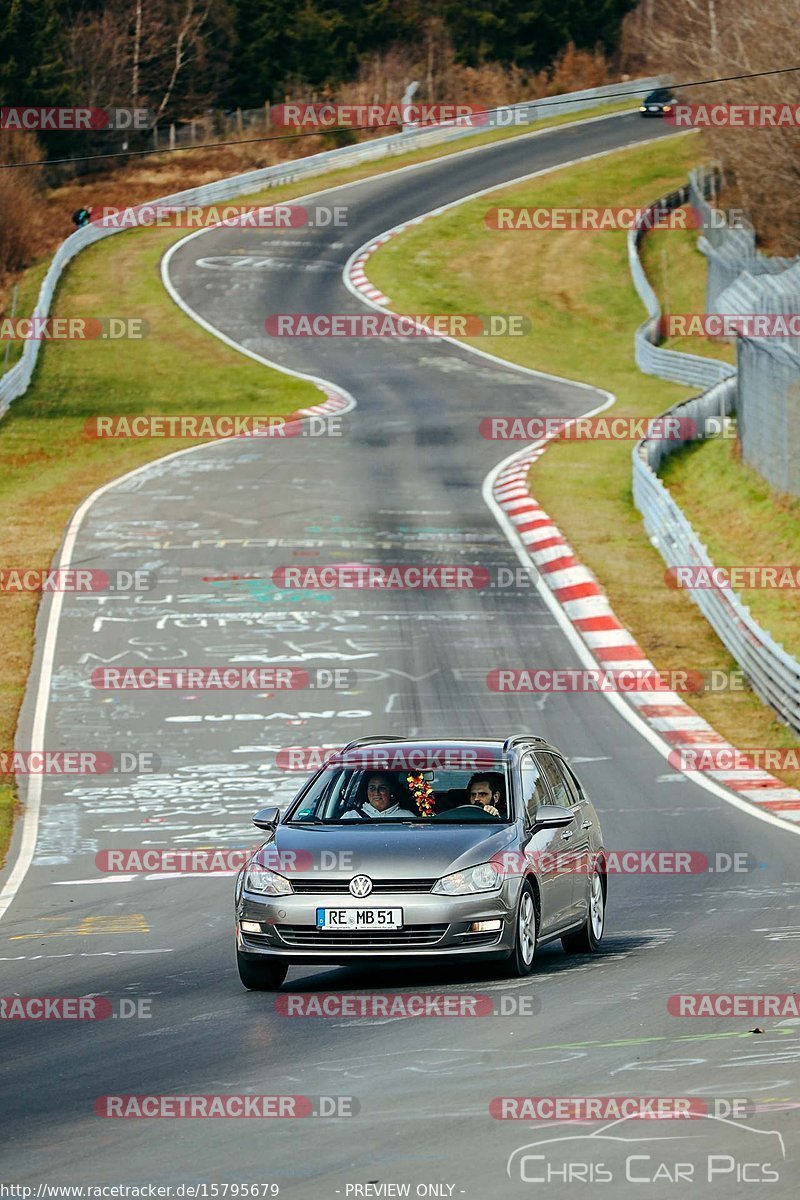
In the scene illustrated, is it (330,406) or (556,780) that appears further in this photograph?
(330,406)

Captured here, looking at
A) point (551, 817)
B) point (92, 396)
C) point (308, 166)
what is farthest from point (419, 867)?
point (308, 166)

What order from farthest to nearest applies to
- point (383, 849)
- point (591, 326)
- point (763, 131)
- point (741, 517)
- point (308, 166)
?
point (308, 166), point (763, 131), point (591, 326), point (741, 517), point (383, 849)

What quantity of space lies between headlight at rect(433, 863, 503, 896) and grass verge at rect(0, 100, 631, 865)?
985 centimetres

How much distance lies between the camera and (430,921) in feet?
33.9

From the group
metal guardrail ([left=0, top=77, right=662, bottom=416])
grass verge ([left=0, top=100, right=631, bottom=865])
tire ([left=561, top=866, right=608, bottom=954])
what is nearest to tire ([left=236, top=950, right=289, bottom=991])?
tire ([left=561, top=866, right=608, bottom=954])

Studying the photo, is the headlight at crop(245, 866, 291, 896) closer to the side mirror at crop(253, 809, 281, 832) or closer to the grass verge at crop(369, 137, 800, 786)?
the side mirror at crop(253, 809, 281, 832)

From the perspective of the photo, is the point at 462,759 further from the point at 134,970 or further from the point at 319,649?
the point at 319,649

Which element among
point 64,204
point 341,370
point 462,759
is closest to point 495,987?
point 462,759

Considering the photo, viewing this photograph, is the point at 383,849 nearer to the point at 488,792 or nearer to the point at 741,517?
the point at 488,792

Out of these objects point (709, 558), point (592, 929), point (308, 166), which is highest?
point (308, 166)

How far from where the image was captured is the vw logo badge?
1041 centimetres

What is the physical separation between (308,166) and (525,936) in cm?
6731

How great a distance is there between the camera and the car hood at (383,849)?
412 inches

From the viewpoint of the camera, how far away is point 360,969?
1170 cm
